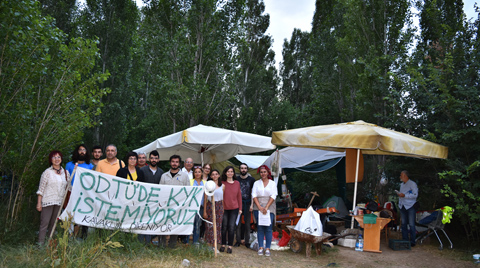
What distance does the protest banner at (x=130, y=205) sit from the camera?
220 inches

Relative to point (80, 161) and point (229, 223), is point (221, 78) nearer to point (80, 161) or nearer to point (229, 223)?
point (229, 223)

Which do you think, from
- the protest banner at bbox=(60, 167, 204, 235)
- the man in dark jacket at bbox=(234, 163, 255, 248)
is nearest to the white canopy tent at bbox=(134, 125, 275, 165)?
the man in dark jacket at bbox=(234, 163, 255, 248)

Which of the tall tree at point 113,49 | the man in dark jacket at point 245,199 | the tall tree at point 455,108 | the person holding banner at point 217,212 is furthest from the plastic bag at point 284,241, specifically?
the tall tree at point 113,49

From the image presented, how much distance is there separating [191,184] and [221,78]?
10.2 metres

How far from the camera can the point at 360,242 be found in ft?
25.3

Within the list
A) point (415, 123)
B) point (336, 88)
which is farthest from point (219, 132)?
point (336, 88)

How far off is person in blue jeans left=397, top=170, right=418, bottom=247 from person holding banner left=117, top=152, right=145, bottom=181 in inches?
217

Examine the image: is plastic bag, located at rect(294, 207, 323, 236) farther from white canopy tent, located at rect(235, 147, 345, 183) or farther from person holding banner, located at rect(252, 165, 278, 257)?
white canopy tent, located at rect(235, 147, 345, 183)

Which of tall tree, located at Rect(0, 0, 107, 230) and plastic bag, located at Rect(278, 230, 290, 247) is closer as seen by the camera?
tall tree, located at Rect(0, 0, 107, 230)

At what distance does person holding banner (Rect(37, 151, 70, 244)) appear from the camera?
18.5ft

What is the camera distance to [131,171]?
6203 mm

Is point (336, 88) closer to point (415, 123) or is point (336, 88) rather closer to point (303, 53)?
point (415, 123)

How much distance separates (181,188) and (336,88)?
495 inches

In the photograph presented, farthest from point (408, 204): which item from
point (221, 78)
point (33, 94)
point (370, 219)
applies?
point (221, 78)
